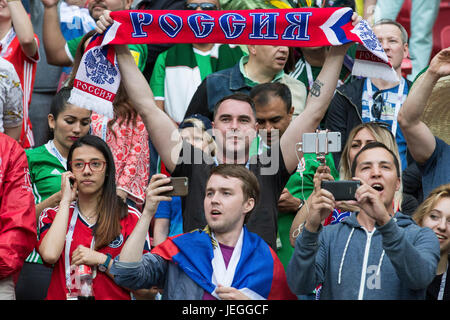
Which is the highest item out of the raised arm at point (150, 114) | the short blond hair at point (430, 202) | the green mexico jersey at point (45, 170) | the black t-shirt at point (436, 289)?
the raised arm at point (150, 114)

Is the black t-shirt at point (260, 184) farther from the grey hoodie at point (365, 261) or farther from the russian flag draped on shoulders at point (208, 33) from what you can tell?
the russian flag draped on shoulders at point (208, 33)

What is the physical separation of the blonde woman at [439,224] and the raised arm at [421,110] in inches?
14.9

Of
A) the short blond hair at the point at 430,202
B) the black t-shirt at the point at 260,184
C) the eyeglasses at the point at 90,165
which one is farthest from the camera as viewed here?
the eyeglasses at the point at 90,165

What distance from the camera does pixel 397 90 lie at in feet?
24.4

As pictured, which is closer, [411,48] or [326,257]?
[326,257]

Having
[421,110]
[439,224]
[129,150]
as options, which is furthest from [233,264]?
[129,150]

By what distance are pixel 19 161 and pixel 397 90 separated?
3.32 meters

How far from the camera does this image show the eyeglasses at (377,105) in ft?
24.2

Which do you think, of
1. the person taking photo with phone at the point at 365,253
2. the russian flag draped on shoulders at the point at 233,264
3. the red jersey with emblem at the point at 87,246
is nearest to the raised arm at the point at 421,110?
the person taking photo with phone at the point at 365,253

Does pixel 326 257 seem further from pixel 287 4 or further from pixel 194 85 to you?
pixel 287 4

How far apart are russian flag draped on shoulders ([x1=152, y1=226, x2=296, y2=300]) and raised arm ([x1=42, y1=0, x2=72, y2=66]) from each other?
3.38 metres

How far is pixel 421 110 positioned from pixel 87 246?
2.44 metres
